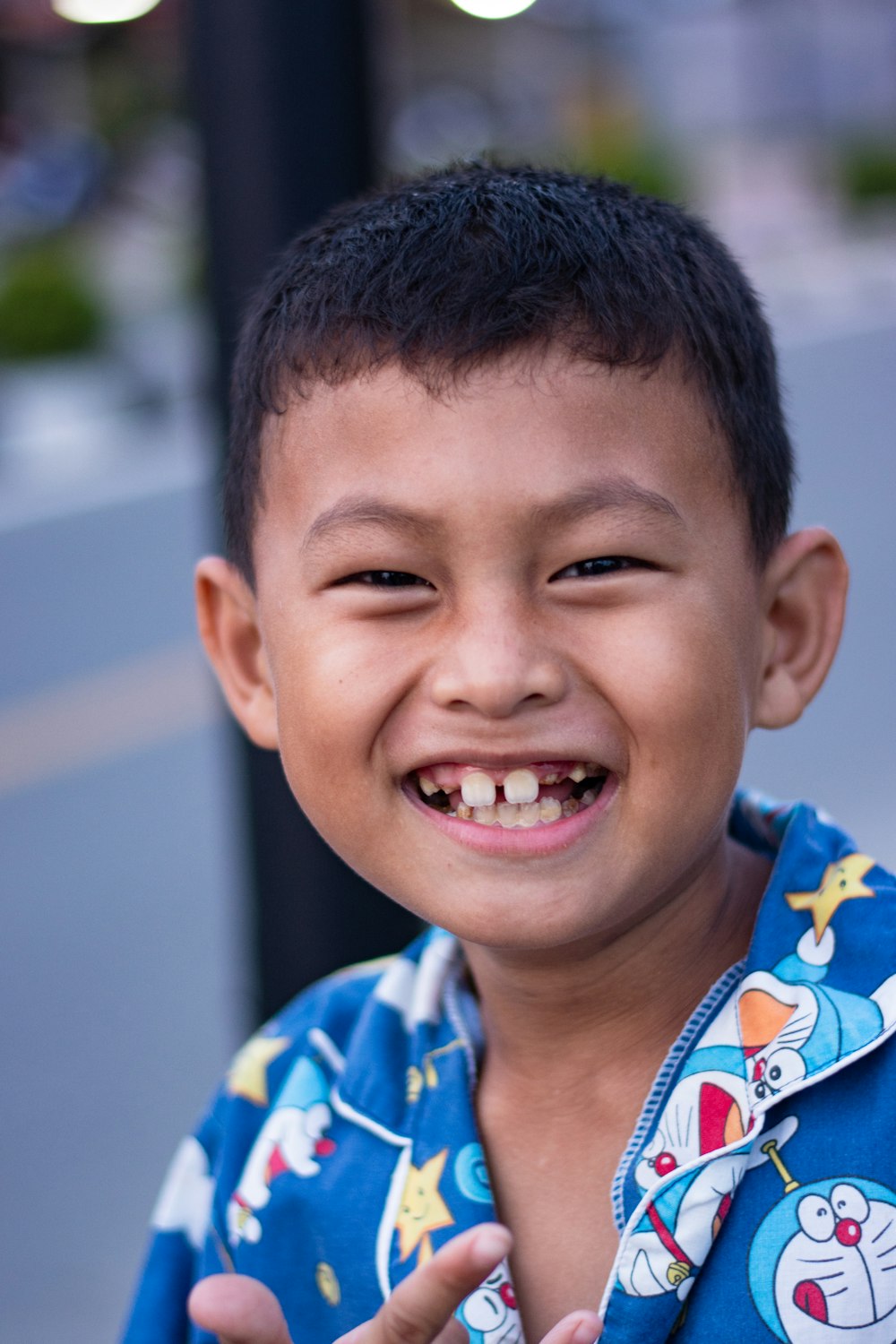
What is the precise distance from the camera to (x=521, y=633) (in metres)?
1.27

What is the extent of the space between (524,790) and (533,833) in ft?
0.13

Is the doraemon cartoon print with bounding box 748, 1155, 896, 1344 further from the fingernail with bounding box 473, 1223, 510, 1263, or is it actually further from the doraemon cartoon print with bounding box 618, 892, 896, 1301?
the fingernail with bounding box 473, 1223, 510, 1263

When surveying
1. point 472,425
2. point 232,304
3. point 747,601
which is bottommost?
point 747,601

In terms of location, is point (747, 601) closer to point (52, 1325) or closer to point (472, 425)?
point (472, 425)

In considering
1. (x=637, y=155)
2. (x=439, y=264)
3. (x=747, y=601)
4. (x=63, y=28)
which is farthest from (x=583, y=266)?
(x=63, y=28)

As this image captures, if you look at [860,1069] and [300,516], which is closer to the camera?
[860,1069]

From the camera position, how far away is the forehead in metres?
1.29

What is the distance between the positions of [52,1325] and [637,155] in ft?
49.9

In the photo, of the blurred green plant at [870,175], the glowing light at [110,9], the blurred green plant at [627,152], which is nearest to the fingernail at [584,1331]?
the glowing light at [110,9]

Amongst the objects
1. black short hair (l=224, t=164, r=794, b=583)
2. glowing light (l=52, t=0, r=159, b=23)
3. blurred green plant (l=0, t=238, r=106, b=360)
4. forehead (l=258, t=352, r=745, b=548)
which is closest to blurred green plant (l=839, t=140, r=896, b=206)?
blurred green plant (l=0, t=238, r=106, b=360)

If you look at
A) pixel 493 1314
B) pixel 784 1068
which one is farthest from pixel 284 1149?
pixel 784 1068

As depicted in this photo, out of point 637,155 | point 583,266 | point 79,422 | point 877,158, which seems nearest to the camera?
point 583,266

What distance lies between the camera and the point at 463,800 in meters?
1.36

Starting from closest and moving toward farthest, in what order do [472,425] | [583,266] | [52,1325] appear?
[472,425], [583,266], [52,1325]
